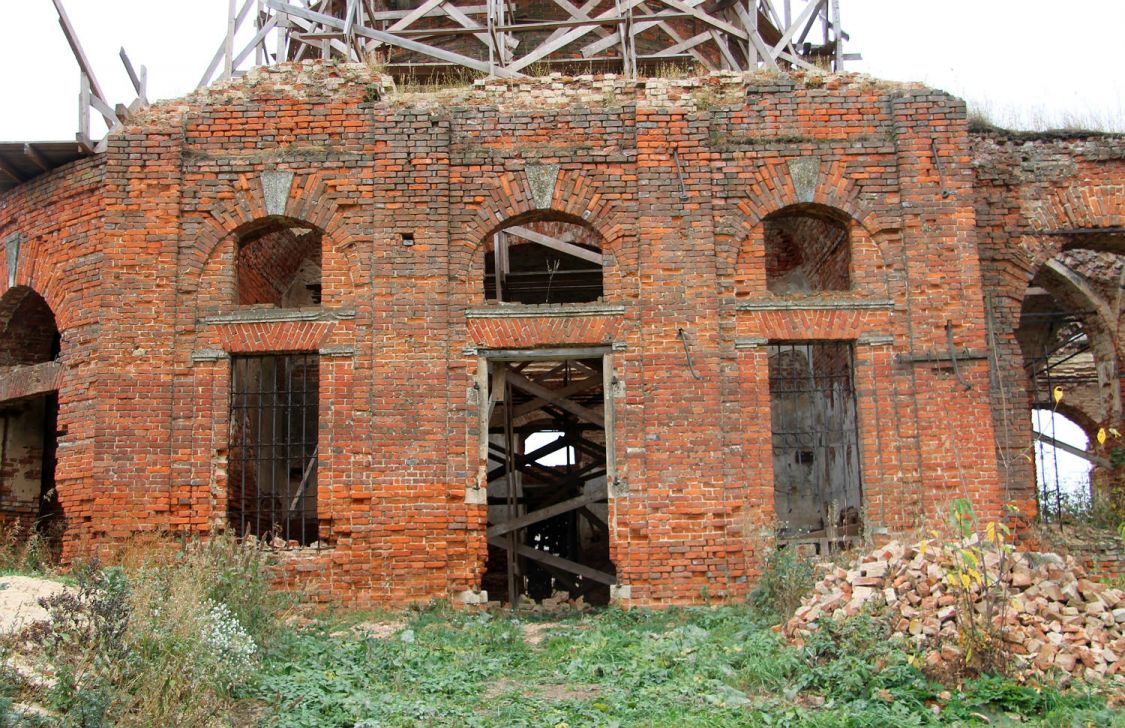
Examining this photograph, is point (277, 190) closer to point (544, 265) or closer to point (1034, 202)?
point (544, 265)

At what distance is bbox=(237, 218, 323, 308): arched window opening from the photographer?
13.5m

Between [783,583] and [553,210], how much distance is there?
475 centimetres

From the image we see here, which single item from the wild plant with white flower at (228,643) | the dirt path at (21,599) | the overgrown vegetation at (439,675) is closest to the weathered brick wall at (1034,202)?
the overgrown vegetation at (439,675)

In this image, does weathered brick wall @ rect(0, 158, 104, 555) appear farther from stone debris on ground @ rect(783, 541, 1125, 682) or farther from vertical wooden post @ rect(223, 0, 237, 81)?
stone debris on ground @ rect(783, 541, 1125, 682)

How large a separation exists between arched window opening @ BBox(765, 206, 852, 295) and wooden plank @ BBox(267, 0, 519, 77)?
4.22 m

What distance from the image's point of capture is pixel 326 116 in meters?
13.1

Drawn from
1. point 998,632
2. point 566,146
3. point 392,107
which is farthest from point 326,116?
point 998,632

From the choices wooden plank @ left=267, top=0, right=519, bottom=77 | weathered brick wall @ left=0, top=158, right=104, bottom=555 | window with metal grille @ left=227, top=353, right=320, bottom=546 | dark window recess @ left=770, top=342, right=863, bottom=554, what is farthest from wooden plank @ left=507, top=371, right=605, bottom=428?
weathered brick wall @ left=0, top=158, right=104, bottom=555

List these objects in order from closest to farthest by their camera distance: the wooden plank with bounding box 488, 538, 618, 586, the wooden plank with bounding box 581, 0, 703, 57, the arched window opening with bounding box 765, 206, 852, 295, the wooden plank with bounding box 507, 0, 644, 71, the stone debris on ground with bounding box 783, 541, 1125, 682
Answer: the stone debris on ground with bounding box 783, 541, 1125, 682, the arched window opening with bounding box 765, 206, 852, 295, the wooden plank with bounding box 488, 538, 618, 586, the wooden plank with bounding box 507, 0, 644, 71, the wooden plank with bounding box 581, 0, 703, 57

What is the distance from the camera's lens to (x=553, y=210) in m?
12.9

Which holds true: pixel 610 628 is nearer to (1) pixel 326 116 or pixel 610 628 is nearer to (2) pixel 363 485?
(2) pixel 363 485

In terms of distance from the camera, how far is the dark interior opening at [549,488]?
13.9 m

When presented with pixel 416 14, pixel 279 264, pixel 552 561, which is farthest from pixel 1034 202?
pixel 279 264

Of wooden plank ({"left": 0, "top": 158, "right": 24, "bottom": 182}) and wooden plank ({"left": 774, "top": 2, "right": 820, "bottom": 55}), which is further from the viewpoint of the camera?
wooden plank ({"left": 774, "top": 2, "right": 820, "bottom": 55})
